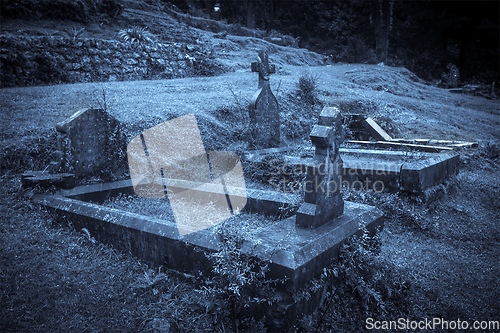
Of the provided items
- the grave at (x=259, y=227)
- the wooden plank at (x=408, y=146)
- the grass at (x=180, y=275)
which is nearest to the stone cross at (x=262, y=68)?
the grass at (x=180, y=275)

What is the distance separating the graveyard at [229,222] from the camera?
285 cm

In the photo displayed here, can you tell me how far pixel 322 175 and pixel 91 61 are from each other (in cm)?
1079

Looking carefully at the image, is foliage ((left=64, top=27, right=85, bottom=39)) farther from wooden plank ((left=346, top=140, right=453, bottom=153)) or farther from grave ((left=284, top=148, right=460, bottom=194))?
wooden plank ((left=346, top=140, right=453, bottom=153))

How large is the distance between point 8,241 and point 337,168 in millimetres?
3586

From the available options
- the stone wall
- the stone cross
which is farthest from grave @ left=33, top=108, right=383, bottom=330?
the stone wall

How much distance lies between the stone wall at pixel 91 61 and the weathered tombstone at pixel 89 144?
21.9 ft

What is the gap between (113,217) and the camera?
387 centimetres

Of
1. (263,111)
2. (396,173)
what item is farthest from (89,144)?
(396,173)

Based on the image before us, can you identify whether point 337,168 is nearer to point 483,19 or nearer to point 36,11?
point 36,11

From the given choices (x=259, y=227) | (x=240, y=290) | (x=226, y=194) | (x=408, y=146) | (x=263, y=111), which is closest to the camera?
(x=240, y=290)

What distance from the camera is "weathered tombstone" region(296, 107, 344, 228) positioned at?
319cm

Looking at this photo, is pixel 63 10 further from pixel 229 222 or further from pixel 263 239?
pixel 263 239

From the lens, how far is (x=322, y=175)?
3.21 meters

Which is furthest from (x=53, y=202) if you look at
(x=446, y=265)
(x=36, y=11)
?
(x=36, y=11)
